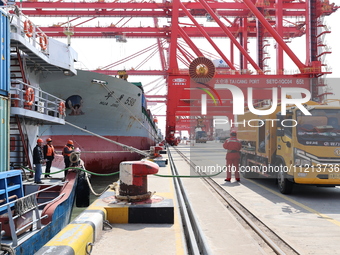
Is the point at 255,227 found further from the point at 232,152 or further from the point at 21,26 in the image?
the point at 21,26

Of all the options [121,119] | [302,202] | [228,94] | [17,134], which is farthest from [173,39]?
[302,202]

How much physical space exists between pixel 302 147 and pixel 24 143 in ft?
26.8

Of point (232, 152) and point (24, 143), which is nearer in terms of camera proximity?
point (24, 143)

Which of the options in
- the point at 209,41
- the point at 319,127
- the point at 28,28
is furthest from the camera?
the point at 209,41

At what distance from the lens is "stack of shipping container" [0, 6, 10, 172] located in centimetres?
771

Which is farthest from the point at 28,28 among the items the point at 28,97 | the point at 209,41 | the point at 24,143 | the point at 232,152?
the point at 209,41

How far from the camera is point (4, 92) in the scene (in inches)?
312

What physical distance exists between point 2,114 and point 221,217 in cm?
542

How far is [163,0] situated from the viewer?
34375 millimetres

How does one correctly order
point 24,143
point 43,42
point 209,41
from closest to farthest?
1. point 24,143
2. point 43,42
3. point 209,41

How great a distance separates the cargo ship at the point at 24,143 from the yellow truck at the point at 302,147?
5745 mm

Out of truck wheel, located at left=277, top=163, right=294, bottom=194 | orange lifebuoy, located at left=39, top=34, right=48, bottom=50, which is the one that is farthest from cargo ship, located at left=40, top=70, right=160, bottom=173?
truck wheel, located at left=277, top=163, right=294, bottom=194

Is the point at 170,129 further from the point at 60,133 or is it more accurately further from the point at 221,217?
the point at 221,217

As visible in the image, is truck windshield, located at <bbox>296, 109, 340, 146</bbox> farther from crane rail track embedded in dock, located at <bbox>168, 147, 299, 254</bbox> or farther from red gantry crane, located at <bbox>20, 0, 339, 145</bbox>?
red gantry crane, located at <bbox>20, 0, 339, 145</bbox>
